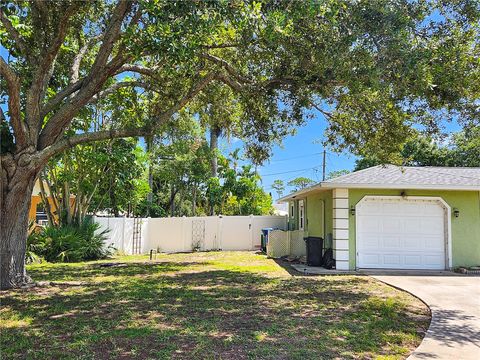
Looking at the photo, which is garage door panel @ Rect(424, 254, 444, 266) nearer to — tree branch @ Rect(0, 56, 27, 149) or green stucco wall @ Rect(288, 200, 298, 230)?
green stucco wall @ Rect(288, 200, 298, 230)

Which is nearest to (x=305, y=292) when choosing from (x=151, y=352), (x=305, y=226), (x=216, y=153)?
(x=151, y=352)

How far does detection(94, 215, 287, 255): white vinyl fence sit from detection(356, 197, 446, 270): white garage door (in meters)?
8.78

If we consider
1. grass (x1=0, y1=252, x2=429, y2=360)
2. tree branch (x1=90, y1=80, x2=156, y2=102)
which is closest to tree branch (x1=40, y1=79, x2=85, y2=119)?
tree branch (x1=90, y1=80, x2=156, y2=102)

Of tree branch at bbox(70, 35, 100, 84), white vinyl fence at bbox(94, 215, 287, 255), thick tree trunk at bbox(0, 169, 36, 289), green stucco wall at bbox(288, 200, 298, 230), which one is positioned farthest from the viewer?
white vinyl fence at bbox(94, 215, 287, 255)

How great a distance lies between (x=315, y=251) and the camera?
12906 millimetres

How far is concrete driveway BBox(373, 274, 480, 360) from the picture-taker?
15.8ft

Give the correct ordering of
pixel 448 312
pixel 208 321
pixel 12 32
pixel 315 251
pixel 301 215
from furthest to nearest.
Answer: pixel 301 215
pixel 315 251
pixel 12 32
pixel 448 312
pixel 208 321

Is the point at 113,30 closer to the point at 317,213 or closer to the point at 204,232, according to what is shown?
the point at 317,213

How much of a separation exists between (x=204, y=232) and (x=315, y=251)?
28.4 feet

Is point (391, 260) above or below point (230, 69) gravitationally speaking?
below

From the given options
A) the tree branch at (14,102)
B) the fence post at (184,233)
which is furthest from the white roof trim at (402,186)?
the fence post at (184,233)

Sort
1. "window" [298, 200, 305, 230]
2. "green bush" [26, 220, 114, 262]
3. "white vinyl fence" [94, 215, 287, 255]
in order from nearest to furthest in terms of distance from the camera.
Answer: "green bush" [26, 220, 114, 262] → "window" [298, 200, 305, 230] → "white vinyl fence" [94, 215, 287, 255]

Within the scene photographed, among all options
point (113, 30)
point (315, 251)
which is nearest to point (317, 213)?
point (315, 251)

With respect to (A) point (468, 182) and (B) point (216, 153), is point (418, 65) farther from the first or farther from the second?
(B) point (216, 153)
